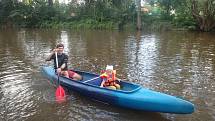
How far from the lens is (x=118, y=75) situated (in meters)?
12.6

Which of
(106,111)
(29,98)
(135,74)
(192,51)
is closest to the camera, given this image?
(106,111)

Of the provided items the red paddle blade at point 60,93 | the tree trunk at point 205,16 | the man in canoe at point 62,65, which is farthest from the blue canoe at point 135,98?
the tree trunk at point 205,16

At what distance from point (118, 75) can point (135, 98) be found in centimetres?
459

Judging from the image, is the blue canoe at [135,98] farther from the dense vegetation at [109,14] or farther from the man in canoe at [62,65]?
the dense vegetation at [109,14]

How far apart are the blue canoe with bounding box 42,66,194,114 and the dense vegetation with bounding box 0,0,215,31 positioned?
73.5 feet

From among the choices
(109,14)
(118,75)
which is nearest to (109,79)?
(118,75)

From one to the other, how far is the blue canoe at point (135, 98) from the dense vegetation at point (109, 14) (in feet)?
73.5

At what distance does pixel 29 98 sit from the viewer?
973 cm

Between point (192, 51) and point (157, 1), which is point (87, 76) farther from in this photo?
point (157, 1)

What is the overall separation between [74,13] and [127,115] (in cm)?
3311

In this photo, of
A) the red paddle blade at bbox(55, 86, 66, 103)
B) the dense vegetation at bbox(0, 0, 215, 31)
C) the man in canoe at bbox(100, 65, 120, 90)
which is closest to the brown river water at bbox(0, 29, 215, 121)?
the red paddle blade at bbox(55, 86, 66, 103)

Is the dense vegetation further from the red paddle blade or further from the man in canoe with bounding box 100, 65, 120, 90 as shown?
the red paddle blade

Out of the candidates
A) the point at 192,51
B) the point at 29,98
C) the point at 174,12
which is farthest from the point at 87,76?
the point at 174,12

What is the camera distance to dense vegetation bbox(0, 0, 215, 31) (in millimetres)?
31516
